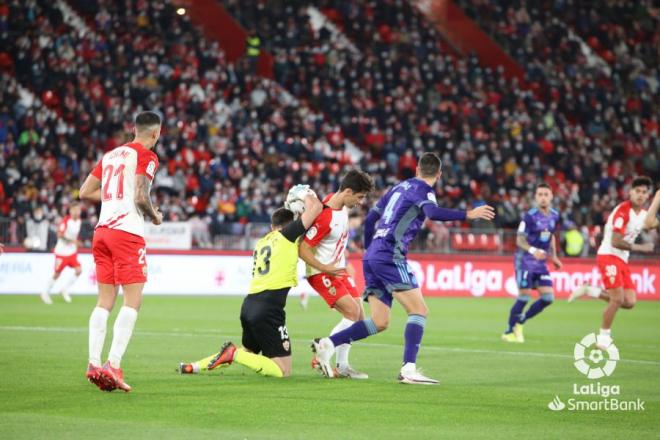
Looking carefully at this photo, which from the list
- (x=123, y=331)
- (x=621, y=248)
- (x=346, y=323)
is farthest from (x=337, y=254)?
(x=621, y=248)

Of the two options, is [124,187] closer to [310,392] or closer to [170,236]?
[310,392]

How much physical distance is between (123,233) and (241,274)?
67.1 feet

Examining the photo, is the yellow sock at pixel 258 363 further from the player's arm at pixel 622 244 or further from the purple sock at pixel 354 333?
the player's arm at pixel 622 244

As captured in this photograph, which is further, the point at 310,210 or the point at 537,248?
the point at 537,248

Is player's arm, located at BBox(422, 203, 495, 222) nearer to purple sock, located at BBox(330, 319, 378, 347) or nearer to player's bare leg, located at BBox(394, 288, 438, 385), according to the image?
player's bare leg, located at BBox(394, 288, 438, 385)

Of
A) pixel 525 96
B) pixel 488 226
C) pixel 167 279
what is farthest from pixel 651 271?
pixel 167 279

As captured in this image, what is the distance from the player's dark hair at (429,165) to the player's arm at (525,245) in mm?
7638

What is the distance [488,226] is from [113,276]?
24.1 m

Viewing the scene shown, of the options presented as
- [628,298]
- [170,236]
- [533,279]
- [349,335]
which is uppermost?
[170,236]

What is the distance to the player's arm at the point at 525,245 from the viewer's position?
1856 centimetres

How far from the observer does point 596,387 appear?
11.3 m

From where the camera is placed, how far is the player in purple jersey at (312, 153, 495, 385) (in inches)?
443

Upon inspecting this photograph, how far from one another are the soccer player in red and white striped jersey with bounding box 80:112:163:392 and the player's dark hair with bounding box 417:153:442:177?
291 cm

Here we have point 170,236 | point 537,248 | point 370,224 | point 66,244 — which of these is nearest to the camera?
point 370,224
